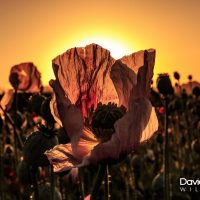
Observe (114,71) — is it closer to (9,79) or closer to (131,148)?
(131,148)

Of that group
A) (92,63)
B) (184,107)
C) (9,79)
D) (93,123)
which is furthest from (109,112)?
(184,107)

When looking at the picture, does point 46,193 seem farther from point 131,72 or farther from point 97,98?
point 131,72

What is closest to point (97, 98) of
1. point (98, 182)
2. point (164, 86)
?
point (98, 182)

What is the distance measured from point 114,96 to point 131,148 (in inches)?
7.5

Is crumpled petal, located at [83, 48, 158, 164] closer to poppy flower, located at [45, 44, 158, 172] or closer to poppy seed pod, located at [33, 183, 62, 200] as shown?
poppy flower, located at [45, 44, 158, 172]

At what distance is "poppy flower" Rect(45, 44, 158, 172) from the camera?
2.65 feet

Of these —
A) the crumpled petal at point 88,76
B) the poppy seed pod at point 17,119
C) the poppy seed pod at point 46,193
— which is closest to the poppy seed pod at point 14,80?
the poppy seed pod at point 17,119

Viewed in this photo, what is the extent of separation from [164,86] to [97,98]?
1178mm

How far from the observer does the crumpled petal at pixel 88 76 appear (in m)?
0.96

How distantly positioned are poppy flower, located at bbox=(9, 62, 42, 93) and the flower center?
184 cm

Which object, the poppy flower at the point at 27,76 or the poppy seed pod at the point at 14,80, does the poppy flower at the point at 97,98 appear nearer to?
Answer: the poppy seed pod at the point at 14,80

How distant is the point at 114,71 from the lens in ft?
3.02

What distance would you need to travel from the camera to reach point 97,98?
1021 millimetres

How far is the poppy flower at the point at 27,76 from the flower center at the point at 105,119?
1838 millimetres
